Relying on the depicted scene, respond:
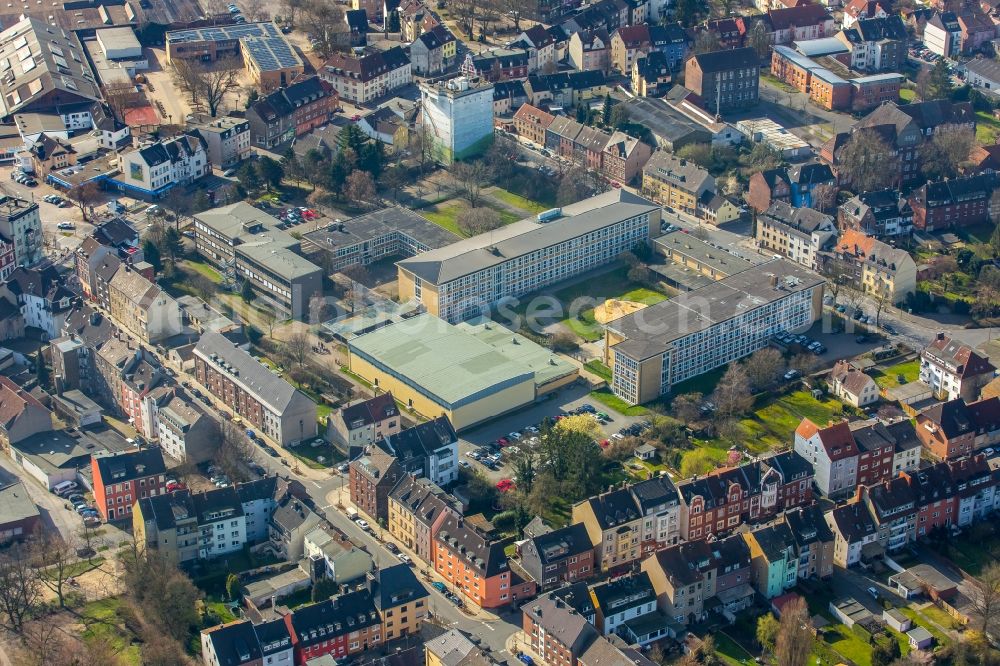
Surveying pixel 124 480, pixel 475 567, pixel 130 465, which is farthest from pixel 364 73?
pixel 475 567

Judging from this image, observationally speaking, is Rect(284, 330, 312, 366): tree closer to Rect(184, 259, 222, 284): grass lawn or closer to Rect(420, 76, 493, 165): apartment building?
Rect(184, 259, 222, 284): grass lawn

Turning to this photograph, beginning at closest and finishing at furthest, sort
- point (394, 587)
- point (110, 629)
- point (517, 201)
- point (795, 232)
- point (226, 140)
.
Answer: point (394, 587) → point (110, 629) → point (795, 232) → point (517, 201) → point (226, 140)

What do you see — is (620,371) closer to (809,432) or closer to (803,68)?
(809,432)

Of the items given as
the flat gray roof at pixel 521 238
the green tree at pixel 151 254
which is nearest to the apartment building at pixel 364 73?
the flat gray roof at pixel 521 238

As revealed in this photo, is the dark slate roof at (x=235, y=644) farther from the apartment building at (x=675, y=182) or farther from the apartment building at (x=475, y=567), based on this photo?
the apartment building at (x=675, y=182)

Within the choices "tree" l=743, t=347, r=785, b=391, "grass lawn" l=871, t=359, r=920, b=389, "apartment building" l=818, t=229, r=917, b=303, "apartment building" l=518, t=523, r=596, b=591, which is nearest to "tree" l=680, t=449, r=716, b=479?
"tree" l=743, t=347, r=785, b=391

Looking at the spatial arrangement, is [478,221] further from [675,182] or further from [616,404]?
[616,404]
